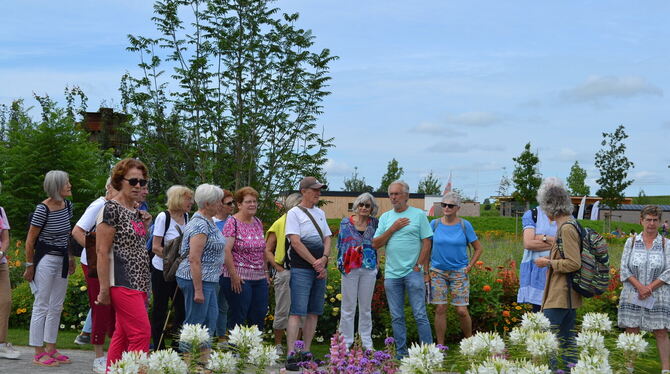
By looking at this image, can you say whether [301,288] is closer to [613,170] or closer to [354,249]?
[354,249]

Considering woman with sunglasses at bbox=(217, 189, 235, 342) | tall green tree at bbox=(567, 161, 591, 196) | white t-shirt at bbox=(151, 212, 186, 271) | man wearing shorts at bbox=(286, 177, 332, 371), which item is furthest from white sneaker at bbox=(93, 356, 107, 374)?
tall green tree at bbox=(567, 161, 591, 196)

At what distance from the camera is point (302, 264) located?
737cm

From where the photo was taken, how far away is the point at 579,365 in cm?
296

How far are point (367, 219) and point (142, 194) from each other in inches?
126

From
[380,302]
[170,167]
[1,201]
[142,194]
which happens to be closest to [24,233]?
[1,201]

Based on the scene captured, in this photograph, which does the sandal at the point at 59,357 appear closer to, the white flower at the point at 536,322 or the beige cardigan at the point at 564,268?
the beige cardigan at the point at 564,268

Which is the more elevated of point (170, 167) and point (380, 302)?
point (170, 167)

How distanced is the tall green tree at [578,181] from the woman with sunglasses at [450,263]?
66.8 metres

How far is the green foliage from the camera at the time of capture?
18266 millimetres

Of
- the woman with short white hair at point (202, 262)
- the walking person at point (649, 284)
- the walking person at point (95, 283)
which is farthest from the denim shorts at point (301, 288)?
the walking person at point (649, 284)

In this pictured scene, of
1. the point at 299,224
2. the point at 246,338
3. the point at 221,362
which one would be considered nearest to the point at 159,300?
the point at 299,224

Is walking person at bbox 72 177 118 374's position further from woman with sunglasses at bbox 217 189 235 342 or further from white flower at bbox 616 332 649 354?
white flower at bbox 616 332 649 354

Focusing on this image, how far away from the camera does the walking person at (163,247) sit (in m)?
6.79

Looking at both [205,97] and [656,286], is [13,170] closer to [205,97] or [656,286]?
[205,97]
